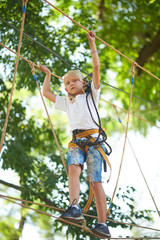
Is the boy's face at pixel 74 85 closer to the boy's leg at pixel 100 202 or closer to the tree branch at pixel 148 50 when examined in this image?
the boy's leg at pixel 100 202

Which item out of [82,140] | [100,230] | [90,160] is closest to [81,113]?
[82,140]

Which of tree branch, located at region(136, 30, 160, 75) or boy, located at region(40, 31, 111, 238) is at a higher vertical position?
tree branch, located at region(136, 30, 160, 75)

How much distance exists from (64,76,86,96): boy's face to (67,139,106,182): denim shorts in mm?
365

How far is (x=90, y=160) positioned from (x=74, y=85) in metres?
0.48

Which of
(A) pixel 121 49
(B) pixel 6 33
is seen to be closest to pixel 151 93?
(A) pixel 121 49

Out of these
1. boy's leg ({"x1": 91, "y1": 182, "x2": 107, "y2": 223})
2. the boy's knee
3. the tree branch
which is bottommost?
boy's leg ({"x1": 91, "y1": 182, "x2": 107, "y2": 223})

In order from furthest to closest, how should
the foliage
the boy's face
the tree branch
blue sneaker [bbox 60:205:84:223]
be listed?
the tree branch
the foliage
the boy's face
blue sneaker [bbox 60:205:84:223]

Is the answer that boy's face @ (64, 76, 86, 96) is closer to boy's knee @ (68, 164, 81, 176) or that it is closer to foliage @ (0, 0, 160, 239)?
boy's knee @ (68, 164, 81, 176)

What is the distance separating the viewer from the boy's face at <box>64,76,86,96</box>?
2.32m

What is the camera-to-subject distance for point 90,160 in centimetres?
218

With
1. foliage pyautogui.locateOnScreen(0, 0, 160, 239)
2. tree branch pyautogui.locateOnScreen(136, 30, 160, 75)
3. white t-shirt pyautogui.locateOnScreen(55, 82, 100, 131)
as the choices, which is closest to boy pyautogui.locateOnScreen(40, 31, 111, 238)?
white t-shirt pyautogui.locateOnScreen(55, 82, 100, 131)

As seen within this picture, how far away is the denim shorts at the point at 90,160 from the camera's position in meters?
2.16

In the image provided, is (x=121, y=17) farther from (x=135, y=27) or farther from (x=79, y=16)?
(x=79, y=16)

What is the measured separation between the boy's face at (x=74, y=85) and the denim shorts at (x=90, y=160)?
37cm
